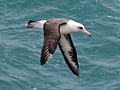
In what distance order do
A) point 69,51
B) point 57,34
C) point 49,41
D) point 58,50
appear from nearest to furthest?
point 49,41, point 57,34, point 69,51, point 58,50

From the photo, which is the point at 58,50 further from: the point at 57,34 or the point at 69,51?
the point at 57,34

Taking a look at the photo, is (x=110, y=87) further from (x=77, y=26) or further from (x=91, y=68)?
(x=77, y=26)

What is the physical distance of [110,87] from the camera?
2102 centimetres

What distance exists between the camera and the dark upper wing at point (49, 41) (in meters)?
14.7

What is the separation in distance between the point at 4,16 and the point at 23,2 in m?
1.69

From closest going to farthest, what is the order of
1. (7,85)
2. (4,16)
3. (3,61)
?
1. (7,85)
2. (3,61)
3. (4,16)

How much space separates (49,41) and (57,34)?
44cm

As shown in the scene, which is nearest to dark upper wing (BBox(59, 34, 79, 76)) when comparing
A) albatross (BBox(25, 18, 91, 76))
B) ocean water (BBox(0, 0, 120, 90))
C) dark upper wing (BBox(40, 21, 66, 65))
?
albatross (BBox(25, 18, 91, 76))

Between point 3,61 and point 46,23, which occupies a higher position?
point 46,23

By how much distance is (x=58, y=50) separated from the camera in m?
22.6

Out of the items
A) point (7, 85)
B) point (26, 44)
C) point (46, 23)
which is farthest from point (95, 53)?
point (46, 23)

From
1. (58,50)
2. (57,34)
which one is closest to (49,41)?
(57,34)

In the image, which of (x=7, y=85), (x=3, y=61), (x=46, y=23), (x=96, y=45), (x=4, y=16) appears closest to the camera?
(x=46, y=23)

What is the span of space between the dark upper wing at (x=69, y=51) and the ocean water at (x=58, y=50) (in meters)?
3.20
